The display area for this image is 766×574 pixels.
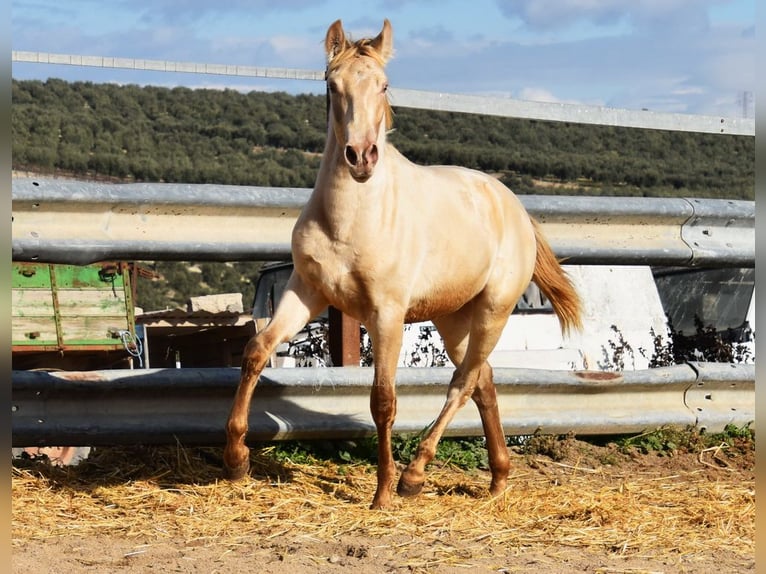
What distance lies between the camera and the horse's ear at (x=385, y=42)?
16.2 feet

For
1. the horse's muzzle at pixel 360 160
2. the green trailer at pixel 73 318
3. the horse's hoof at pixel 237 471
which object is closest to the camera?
the horse's muzzle at pixel 360 160

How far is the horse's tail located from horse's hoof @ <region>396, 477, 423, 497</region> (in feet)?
5.32

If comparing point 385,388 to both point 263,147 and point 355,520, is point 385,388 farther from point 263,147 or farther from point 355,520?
point 263,147

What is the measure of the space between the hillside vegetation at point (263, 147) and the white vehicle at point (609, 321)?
1840 centimetres

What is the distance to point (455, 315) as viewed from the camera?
230 inches

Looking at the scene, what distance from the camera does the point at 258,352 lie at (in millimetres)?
4867

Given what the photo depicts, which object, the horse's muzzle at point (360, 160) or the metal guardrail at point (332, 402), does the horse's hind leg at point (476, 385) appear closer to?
the metal guardrail at point (332, 402)

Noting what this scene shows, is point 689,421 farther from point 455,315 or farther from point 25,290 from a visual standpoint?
A: point 25,290

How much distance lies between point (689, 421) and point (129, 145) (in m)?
39.8

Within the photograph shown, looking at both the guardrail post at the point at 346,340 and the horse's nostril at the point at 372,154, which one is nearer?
the horse's nostril at the point at 372,154

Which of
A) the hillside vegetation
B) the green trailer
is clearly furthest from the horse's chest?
the hillside vegetation

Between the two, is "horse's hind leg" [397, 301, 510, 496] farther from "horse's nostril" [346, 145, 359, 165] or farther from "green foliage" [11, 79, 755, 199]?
"green foliage" [11, 79, 755, 199]

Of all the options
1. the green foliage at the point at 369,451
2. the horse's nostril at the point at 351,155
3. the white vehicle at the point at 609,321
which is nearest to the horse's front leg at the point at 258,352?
the green foliage at the point at 369,451

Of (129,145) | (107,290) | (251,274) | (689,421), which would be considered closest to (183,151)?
(129,145)
